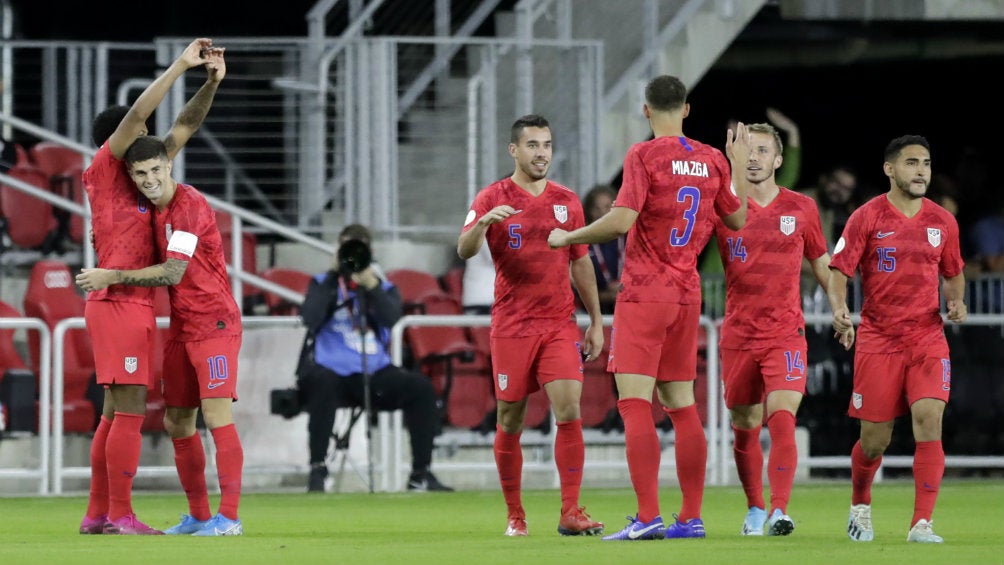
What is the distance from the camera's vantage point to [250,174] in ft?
69.1

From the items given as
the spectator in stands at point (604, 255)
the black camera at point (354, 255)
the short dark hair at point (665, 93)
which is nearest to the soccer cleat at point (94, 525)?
the short dark hair at point (665, 93)

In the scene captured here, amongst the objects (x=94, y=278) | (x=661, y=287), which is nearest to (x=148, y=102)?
(x=94, y=278)

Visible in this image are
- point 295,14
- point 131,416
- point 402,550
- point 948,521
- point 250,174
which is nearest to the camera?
point 402,550

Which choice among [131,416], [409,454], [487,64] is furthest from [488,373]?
[131,416]

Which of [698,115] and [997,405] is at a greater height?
[698,115]

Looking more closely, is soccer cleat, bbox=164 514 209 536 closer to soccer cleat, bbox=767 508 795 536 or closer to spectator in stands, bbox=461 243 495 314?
soccer cleat, bbox=767 508 795 536

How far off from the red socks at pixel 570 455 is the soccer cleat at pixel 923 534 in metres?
1.65

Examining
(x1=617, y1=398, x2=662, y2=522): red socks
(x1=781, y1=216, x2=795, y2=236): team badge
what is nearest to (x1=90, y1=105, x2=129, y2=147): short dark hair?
(x1=617, y1=398, x2=662, y2=522): red socks

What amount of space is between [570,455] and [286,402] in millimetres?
4913

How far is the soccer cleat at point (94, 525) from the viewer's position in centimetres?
1045

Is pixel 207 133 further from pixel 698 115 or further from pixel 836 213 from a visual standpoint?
pixel 698 115

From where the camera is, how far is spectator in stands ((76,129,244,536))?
33.1 feet

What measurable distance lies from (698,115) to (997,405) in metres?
8.42

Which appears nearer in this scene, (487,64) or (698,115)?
(487,64)
